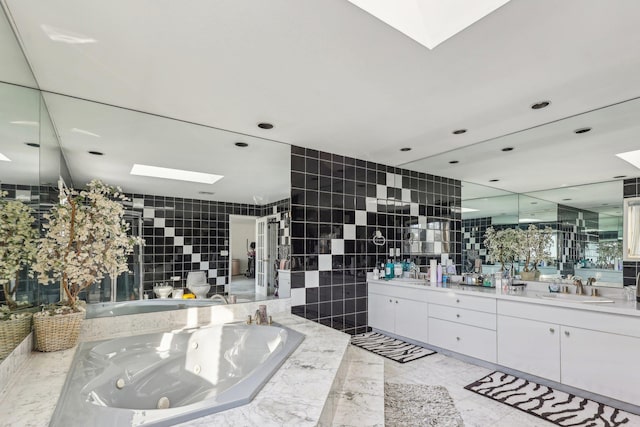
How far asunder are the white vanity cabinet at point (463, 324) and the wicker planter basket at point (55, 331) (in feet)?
9.97

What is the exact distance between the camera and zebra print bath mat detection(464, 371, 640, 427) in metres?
2.19

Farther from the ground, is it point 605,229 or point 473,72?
point 473,72

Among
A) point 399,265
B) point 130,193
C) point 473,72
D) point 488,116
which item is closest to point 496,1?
point 473,72

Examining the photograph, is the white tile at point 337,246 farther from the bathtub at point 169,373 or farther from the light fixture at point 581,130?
the light fixture at point 581,130

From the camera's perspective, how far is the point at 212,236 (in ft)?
9.83

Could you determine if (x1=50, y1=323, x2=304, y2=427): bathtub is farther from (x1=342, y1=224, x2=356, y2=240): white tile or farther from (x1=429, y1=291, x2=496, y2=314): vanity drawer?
(x1=429, y1=291, x2=496, y2=314): vanity drawer

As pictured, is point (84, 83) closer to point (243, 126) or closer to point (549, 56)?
point (243, 126)

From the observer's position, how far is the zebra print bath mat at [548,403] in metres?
2.19

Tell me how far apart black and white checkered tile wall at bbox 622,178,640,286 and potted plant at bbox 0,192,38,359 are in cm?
382

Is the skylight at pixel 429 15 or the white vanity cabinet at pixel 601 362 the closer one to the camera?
the skylight at pixel 429 15

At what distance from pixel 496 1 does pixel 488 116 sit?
55.9 inches

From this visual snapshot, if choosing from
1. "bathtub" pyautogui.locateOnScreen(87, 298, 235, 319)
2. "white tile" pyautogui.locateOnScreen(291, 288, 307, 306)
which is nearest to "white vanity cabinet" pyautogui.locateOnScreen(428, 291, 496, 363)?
"white tile" pyautogui.locateOnScreen(291, 288, 307, 306)

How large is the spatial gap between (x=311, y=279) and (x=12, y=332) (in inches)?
95.6

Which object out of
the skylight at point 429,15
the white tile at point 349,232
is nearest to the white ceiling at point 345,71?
the skylight at point 429,15
